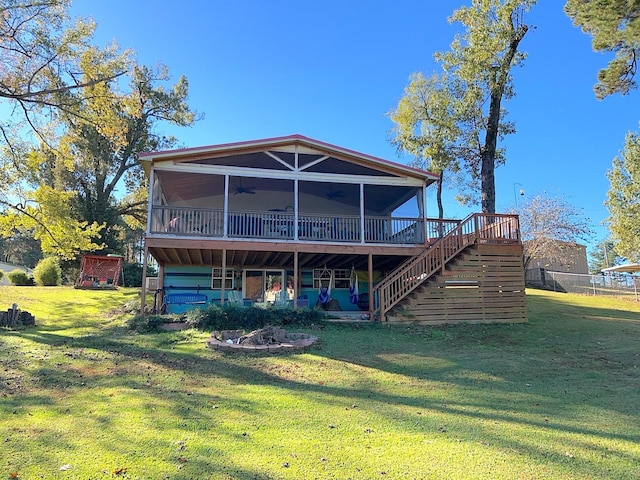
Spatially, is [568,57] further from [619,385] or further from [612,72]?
[619,385]

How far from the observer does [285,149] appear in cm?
1392

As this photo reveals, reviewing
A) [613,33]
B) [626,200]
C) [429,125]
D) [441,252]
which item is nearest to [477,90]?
[429,125]

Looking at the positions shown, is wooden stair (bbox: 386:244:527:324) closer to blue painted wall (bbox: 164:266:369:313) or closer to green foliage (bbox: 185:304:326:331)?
green foliage (bbox: 185:304:326:331)

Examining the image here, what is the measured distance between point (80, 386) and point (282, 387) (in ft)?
9.19

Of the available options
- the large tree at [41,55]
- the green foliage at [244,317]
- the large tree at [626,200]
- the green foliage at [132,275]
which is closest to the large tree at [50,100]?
the large tree at [41,55]

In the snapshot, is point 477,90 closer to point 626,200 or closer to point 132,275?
point 626,200

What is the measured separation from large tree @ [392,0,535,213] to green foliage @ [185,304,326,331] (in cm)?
949

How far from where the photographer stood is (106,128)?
1438 centimetres

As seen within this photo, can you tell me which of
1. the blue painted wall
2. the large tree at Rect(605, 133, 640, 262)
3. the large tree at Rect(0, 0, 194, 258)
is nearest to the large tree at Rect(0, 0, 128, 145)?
the large tree at Rect(0, 0, 194, 258)

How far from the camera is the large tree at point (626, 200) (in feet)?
79.2

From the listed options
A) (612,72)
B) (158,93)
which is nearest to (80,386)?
(612,72)

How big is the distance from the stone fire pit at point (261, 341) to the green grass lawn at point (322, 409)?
0.29 metres

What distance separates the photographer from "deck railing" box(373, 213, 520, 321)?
12.3 meters

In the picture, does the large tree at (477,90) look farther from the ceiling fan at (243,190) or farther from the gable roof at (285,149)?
the ceiling fan at (243,190)
